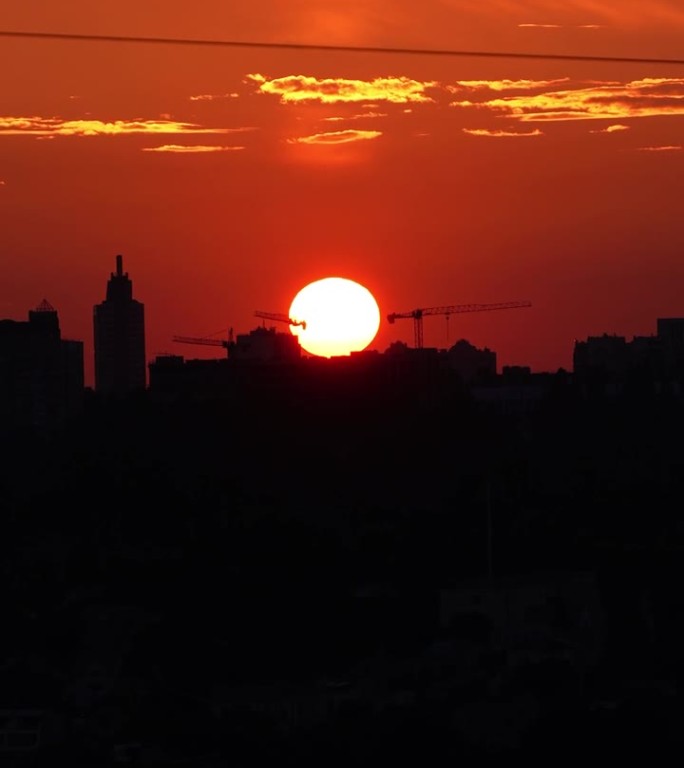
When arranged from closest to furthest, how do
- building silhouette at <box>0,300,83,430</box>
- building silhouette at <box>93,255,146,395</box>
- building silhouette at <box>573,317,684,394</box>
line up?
building silhouette at <box>573,317,684,394</box>, building silhouette at <box>0,300,83,430</box>, building silhouette at <box>93,255,146,395</box>

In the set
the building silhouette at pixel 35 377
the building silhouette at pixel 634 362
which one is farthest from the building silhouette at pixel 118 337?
the building silhouette at pixel 634 362

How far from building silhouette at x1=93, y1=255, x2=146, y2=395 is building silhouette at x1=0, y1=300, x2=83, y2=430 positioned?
1535cm

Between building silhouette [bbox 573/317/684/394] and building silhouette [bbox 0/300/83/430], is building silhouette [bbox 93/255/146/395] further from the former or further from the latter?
building silhouette [bbox 573/317/684/394]

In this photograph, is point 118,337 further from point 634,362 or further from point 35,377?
point 634,362

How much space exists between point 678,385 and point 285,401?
1116 inches

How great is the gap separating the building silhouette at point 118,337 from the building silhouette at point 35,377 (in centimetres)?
1535

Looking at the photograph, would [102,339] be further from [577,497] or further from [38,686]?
[38,686]

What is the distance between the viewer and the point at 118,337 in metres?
116

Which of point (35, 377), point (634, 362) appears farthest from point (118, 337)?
point (634, 362)

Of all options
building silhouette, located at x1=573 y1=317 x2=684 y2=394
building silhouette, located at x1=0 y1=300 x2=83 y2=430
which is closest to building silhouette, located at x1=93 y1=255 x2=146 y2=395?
building silhouette, located at x1=0 y1=300 x2=83 y2=430

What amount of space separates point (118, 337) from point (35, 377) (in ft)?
69.7

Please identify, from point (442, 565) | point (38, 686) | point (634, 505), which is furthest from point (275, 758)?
point (634, 505)

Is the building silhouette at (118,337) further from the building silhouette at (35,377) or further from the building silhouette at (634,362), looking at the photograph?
the building silhouette at (634,362)

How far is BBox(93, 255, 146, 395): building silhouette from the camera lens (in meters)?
116
